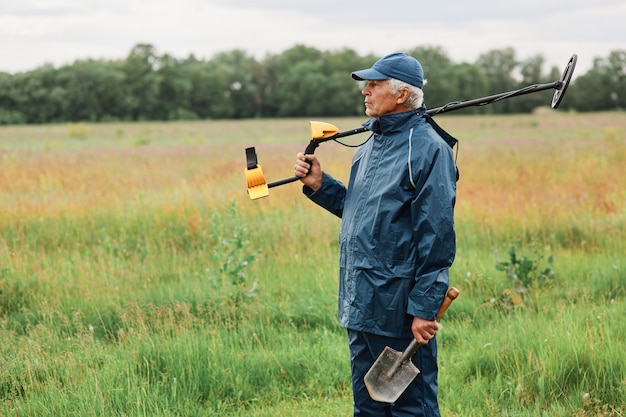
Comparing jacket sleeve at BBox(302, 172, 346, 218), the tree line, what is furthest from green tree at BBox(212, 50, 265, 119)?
jacket sleeve at BBox(302, 172, 346, 218)

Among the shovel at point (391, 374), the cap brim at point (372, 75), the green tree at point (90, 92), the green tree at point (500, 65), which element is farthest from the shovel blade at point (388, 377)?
the green tree at point (500, 65)

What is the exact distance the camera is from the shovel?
307cm

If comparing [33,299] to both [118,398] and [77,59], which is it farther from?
[77,59]

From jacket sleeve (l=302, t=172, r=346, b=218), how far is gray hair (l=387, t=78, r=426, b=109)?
2.17 ft

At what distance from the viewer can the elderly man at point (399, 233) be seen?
2.94 meters

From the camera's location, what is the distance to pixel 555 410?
3922 millimetres

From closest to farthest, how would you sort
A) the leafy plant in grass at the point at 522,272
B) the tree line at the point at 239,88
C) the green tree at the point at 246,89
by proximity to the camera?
1. the leafy plant in grass at the point at 522,272
2. the tree line at the point at 239,88
3. the green tree at the point at 246,89

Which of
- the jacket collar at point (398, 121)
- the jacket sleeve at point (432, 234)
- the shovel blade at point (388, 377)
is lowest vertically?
the shovel blade at point (388, 377)

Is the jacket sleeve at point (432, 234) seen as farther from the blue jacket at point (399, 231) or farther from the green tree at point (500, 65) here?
the green tree at point (500, 65)

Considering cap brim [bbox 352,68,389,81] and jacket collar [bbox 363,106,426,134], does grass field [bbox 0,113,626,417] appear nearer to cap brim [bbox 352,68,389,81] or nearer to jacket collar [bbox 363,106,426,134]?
jacket collar [bbox 363,106,426,134]

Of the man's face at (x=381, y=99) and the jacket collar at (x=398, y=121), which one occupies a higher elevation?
the man's face at (x=381, y=99)

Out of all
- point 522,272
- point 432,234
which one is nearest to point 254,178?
point 432,234

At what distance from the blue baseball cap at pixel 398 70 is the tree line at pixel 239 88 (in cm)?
7211

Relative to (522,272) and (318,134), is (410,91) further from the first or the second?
(522,272)
